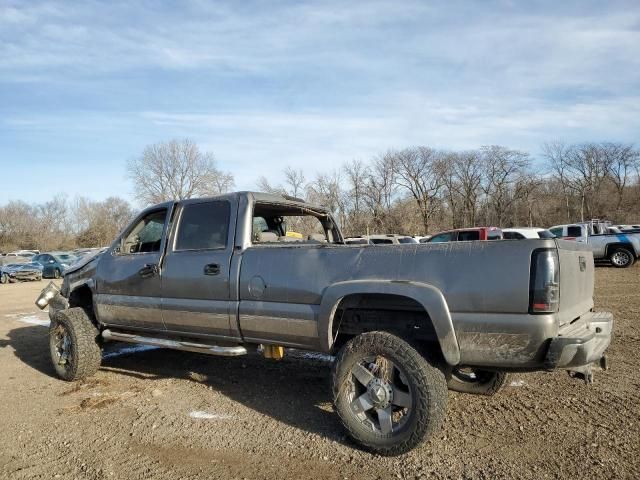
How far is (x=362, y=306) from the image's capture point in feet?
12.4

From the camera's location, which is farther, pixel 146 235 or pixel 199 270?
pixel 146 235

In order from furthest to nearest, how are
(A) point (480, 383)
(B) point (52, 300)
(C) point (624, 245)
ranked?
1. (C) point (624, 245)
2. (B) point (52, 300)
3. (A) point (480, 383)

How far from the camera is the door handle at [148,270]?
16.2 ft

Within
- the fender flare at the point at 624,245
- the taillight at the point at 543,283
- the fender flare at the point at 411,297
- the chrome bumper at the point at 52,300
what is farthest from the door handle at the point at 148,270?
the fender flare at the point at 624,245

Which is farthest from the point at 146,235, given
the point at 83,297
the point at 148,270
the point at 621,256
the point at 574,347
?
the point at 621,256

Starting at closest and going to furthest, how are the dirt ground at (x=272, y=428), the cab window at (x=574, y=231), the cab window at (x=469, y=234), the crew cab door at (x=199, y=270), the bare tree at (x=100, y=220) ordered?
the dirt ground at (x=272, y=428), the crew cab door at (x=199, y=270), the cab window at (x=469, y=234), the cab window at (x=574, y=231), the bare tree at (x=100, y=220)

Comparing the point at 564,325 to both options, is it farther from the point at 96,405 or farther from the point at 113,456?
the point at 96,405

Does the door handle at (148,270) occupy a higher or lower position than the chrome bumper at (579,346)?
higher

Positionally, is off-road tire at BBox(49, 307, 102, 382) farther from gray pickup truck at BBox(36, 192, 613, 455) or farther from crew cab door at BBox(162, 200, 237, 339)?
crew cab door at BBox(162, 200, 237, 339)

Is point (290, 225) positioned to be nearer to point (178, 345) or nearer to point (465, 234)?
point (178, 345)

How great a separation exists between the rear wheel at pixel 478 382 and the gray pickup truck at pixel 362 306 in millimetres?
11

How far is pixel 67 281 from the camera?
6062mm

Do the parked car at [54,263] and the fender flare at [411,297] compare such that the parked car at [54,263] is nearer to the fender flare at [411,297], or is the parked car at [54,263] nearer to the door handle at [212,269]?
the door handle at [212,269]

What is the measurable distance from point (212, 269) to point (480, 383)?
2550 millimetres
